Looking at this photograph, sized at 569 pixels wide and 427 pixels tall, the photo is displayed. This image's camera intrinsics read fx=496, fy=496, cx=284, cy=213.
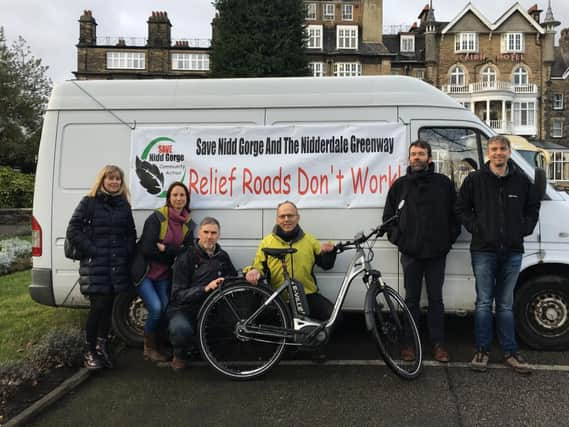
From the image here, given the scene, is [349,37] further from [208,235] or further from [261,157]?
[208,235]

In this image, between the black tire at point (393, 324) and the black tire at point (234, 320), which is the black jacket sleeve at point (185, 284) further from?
the black tire at point (393, 324)

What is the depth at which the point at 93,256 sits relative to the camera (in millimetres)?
4488

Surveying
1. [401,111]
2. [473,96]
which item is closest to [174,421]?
[401,111]

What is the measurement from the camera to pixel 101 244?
14.8ft

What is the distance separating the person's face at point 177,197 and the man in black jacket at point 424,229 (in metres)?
1.99

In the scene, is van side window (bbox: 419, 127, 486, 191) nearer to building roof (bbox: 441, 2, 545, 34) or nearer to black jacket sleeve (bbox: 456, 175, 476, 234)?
black jacket sleeve (bbox: 456, 175, 476, 234)

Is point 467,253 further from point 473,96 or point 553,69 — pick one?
point 553,69

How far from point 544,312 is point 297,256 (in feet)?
8.63

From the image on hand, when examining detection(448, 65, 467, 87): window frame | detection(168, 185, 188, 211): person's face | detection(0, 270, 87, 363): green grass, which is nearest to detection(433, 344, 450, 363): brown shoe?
detection(168, 185, 188, 211): person's face

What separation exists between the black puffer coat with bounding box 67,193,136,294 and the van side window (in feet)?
10.4

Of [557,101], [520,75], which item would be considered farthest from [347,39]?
[557,101]

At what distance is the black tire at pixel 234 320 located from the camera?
446cm

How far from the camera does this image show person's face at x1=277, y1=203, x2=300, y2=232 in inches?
182

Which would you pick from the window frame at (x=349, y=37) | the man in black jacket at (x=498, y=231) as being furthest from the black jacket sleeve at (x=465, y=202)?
the window frame at (x=349, y=37)
